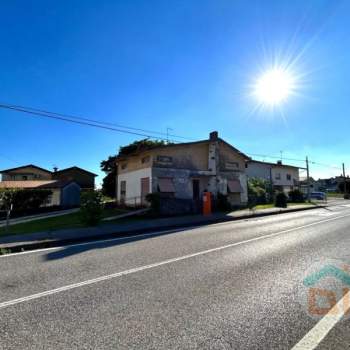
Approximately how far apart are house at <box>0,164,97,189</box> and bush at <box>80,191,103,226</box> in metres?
36.0

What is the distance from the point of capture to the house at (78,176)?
159 feet

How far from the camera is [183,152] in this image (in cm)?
2234

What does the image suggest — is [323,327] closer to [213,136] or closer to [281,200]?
[213,136]

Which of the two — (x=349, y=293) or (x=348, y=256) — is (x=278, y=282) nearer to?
(x=349, y=293)

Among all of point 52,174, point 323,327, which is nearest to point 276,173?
point 52,174

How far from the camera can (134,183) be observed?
23031 millimetres

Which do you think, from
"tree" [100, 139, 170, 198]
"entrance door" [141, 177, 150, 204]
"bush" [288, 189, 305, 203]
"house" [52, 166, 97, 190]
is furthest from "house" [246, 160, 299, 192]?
"house" [52, 166, 97, 190]

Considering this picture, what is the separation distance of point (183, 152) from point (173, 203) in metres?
5.49

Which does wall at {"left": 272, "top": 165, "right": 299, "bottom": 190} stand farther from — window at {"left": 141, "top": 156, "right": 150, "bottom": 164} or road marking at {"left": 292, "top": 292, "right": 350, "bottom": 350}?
road marking at {"left": 292, "top": 292, "right": 350, "bottom": 350}

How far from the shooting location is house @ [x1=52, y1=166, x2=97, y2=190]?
4831 centimetres

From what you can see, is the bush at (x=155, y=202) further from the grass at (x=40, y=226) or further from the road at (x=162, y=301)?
the road at (x=162, y=301)

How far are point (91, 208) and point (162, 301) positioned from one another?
980cm
